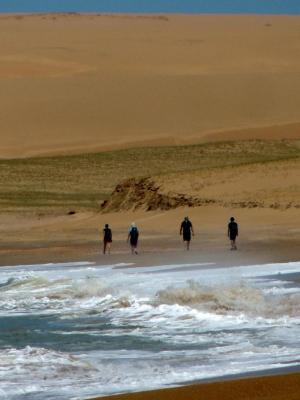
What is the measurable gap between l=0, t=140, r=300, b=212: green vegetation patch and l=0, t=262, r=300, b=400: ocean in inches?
753

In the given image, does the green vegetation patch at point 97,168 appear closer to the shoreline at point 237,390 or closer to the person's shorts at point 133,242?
the person's shorts at point 133,242

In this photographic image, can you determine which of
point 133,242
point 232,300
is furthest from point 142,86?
point 232,300

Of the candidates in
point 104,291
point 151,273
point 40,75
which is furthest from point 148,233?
point 40,75

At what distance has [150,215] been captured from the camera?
3597 centimetres

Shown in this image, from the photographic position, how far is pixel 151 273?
22.2 meters

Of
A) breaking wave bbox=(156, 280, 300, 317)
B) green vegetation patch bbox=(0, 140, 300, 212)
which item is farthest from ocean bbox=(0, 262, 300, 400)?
green vegetation patch bbox=(0, 140, 300, 212)

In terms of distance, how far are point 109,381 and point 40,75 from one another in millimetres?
65931

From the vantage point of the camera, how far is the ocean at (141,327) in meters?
12.3

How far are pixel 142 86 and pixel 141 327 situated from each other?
56837 mm

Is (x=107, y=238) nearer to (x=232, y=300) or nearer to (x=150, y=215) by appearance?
(x=150, y=215)

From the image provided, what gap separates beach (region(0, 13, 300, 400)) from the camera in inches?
516

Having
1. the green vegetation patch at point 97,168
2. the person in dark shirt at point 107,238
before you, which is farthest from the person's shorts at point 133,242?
the green vegetation patch at point 97,168

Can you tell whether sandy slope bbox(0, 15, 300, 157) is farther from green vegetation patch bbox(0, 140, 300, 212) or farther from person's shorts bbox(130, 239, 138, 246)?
person's shorts bbox(130, 239, 138, 246)

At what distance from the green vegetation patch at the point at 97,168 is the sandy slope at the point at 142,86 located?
5.01 m
